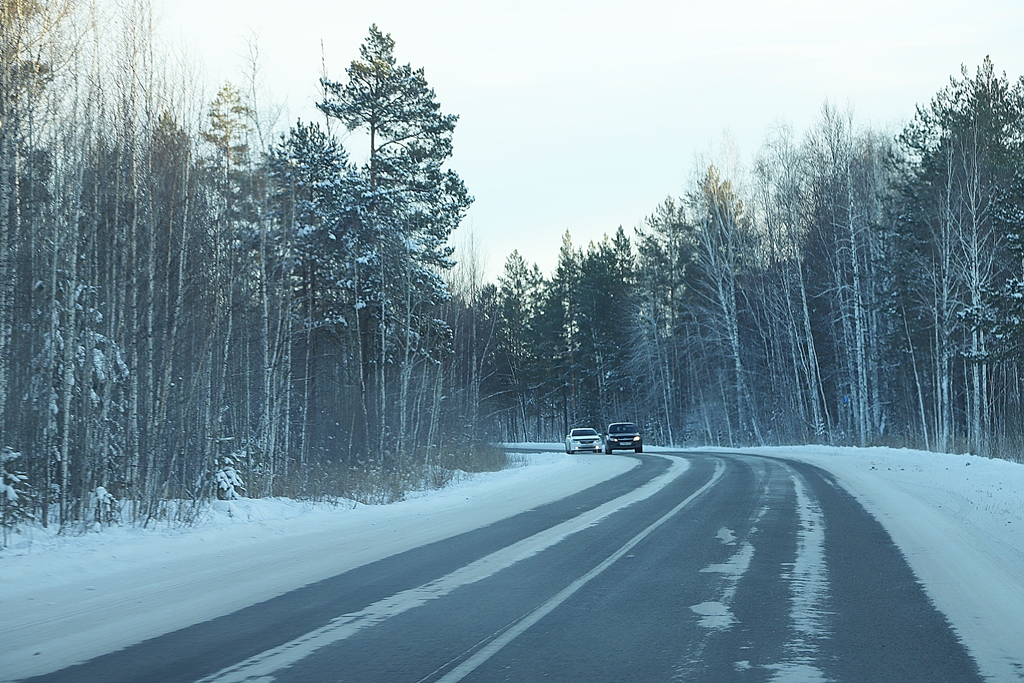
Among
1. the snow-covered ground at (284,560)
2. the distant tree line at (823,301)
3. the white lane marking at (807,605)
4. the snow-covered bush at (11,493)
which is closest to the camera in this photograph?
the white lane marking at (807,605)

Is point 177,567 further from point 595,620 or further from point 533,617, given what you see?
point 595,620

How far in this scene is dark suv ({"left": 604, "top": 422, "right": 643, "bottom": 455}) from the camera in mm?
48719

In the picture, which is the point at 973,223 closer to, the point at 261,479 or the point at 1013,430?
the point at 1013,430

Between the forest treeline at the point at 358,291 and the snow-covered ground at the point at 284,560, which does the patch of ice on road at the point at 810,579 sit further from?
the forest treeline at the point at 358,291

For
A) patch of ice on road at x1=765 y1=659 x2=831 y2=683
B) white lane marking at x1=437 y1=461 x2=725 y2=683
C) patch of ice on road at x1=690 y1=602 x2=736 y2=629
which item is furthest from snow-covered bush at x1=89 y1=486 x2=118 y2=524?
patch of ice on road at x1=765 y1=659 x2=831 y2=683

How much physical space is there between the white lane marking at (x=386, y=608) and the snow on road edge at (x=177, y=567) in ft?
3.92

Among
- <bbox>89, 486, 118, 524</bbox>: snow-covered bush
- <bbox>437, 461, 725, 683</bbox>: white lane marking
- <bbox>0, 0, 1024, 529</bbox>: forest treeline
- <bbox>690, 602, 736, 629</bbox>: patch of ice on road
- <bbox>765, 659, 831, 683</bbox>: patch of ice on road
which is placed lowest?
<bbox>765, 659, 831, 683</bbox>: patch of ice on road

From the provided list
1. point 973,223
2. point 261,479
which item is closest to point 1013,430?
point 973,223

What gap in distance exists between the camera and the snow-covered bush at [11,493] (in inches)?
449

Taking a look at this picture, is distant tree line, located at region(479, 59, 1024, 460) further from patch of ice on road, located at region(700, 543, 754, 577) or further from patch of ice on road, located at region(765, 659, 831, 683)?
patch of ice on road, located at region(765, 659, 831, 683)

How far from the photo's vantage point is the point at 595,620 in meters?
7.04

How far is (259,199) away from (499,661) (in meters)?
16.0

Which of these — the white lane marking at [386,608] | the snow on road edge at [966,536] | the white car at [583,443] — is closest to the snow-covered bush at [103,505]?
the white lane marking at [386,608]

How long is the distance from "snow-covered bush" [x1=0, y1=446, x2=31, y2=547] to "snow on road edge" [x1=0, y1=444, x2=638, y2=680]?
0.69 meters
